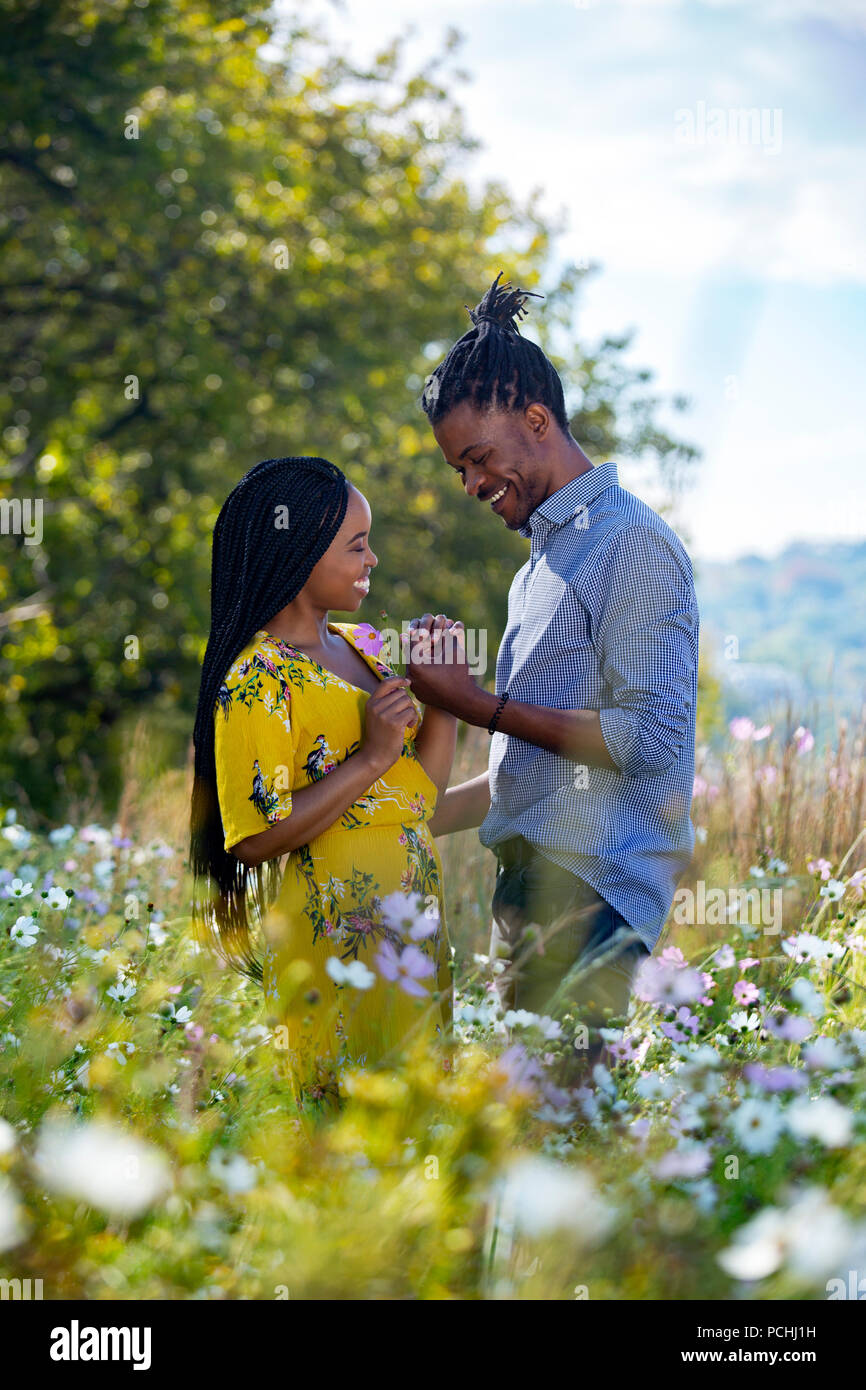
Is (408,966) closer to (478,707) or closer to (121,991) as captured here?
(478,707)

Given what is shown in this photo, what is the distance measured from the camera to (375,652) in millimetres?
2859

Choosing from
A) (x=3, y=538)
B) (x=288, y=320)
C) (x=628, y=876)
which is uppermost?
(x=288, y=320)

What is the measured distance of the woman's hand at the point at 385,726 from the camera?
2453 millimetres

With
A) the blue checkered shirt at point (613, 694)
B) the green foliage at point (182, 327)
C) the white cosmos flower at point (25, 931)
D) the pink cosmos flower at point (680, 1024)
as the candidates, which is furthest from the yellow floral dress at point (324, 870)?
the green foliage at point (182, 327)

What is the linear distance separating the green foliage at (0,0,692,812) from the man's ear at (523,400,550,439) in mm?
8573

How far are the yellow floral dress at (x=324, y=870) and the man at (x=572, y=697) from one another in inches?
8.3

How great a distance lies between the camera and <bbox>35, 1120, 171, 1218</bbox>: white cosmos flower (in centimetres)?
174

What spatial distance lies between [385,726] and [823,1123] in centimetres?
110

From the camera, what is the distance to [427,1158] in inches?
71.7

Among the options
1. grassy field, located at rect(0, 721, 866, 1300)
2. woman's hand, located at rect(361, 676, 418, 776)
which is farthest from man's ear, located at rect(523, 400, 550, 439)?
grassy field, located at rect(0, 721, 866, 1300)

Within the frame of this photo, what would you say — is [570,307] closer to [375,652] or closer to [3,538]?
[3,538]

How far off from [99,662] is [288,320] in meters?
4.52

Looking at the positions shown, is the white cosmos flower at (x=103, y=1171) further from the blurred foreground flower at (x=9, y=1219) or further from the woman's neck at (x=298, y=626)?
the woman's neck at (x=298, y=626)
